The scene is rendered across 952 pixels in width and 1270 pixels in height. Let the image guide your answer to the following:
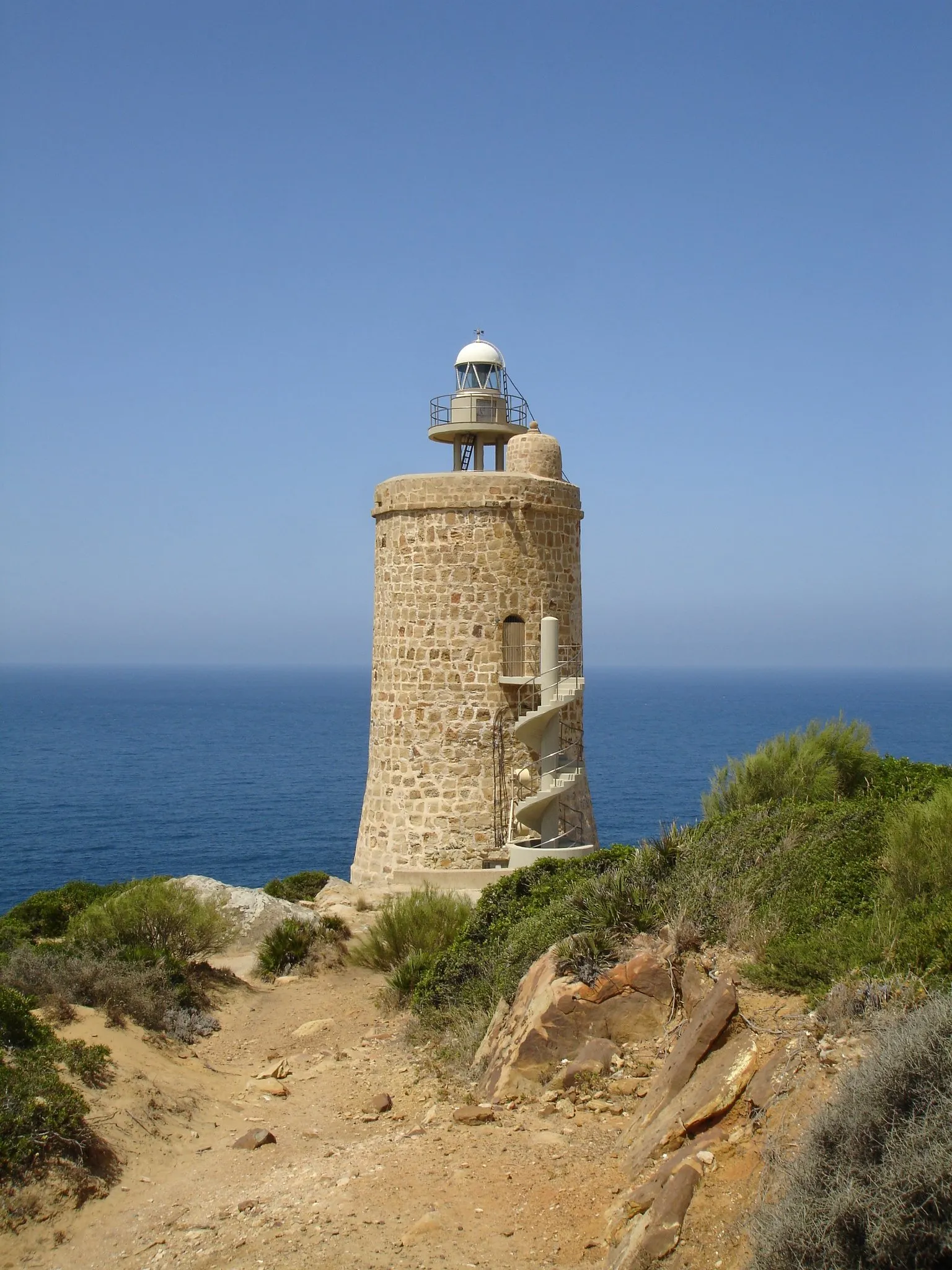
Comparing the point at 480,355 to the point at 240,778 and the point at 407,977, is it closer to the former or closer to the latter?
the point at 407,977

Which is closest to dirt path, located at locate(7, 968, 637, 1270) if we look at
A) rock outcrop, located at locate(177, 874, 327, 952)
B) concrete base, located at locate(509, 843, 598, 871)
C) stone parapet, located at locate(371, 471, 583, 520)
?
rock outcrop, located at locate(177, 874, 327, 952)

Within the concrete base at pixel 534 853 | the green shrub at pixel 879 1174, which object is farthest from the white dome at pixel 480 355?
the green shrub at pixel 879 1174

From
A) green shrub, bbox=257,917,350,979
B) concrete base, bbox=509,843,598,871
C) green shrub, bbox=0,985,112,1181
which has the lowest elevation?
green shrub, bbox=257,917,350,979

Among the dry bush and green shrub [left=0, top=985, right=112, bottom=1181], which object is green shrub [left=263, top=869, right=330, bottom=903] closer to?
the dry bush

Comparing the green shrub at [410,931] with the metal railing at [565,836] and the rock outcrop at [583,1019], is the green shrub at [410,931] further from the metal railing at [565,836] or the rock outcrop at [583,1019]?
the rock outcrop at [583,1019]

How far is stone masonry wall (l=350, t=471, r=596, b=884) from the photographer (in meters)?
17.8

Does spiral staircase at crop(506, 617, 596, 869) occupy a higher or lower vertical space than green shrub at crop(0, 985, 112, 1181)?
higher

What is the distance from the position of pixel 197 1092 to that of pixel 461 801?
8271 millimetres

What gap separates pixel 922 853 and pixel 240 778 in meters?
63.1

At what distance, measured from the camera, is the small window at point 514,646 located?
18000 millimetres

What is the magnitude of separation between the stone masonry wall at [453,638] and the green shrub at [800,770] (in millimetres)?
3959

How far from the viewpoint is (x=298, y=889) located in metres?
20.2

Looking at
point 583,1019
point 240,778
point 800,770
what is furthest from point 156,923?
point 240,778

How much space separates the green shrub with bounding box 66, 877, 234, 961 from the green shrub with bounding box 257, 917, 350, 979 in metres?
0.71
